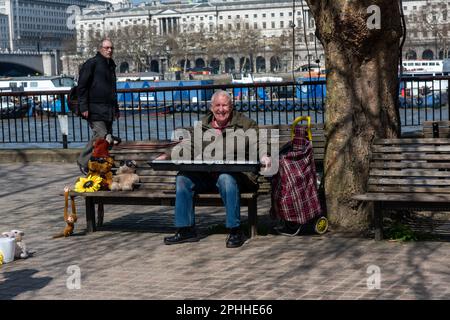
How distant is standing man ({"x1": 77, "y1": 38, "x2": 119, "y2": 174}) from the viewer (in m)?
11.0

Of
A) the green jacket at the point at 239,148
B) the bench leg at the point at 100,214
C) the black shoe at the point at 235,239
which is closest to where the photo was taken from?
the black shoe at the point at 235,239

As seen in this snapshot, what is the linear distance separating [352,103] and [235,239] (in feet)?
5.21

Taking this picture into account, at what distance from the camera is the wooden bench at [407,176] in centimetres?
746

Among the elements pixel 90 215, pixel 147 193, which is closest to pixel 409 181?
pixel 147 193

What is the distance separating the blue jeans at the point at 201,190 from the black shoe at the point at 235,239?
0.05 metres

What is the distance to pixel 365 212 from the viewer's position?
809 cm

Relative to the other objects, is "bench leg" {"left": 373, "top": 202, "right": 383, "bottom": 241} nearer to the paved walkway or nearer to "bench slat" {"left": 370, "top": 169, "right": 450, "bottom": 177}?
the paved walkway

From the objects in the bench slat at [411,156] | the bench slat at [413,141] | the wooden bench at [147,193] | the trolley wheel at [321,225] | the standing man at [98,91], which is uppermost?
the standing man at [98,91]

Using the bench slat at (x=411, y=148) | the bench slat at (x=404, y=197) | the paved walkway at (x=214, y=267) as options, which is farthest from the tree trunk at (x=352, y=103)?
the bench slat at (x=404, y=197)

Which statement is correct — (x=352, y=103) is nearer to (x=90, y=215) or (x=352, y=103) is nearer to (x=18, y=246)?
(x=90, y=215)

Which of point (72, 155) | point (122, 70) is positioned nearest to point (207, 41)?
point (122, 70)

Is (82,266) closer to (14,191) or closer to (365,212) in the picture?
(365,212)

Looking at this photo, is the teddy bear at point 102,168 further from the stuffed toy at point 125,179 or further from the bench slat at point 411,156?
the bench slat at point 411,156

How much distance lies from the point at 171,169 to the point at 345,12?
1969mm
